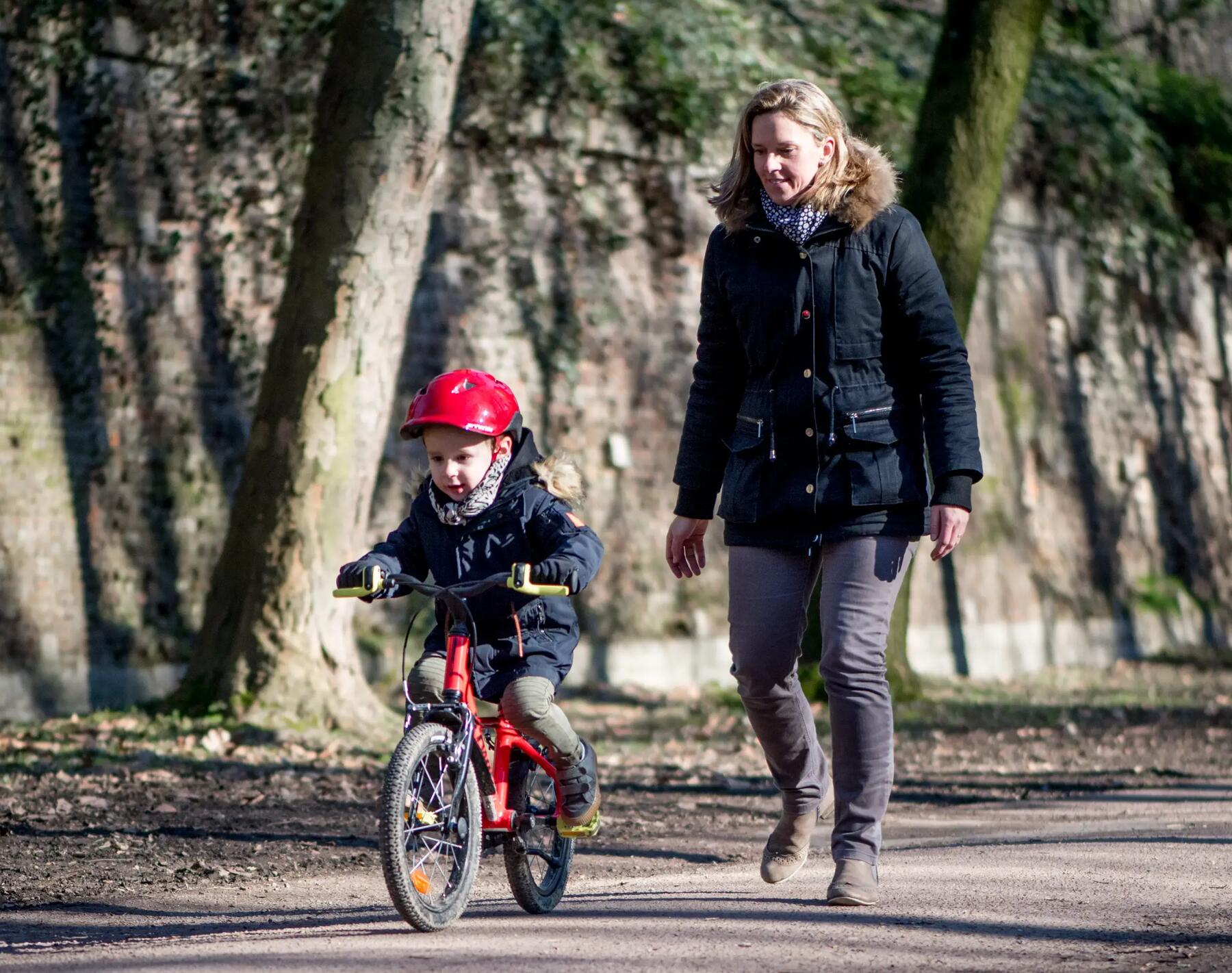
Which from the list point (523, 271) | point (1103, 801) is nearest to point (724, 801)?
point (1103, 801)

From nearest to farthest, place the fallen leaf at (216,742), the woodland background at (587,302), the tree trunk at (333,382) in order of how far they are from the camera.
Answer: the fallen leaf at (216,742) < the tree trunk at (333,382) < the woodland background at (587,302)

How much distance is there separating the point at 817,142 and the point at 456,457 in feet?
4.29

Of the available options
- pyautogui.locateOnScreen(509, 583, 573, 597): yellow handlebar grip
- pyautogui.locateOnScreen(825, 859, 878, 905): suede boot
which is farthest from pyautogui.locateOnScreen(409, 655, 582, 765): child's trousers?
pyautogui.locateOnScreen(825, 859, 878, 905): suede boot

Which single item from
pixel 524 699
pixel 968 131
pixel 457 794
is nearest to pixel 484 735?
pixel 524 699

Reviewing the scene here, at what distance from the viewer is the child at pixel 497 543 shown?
4.50m

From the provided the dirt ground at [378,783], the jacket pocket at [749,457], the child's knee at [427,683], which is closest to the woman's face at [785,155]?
the jacket pocket at [749,457]

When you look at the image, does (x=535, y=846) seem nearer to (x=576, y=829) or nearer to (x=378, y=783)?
(x=576, y=829)

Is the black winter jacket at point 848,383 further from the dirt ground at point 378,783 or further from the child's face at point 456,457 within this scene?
the dirt ground at point 378,783

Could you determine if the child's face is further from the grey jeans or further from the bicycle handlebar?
the grey jeans

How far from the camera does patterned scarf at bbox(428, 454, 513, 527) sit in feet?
15.0

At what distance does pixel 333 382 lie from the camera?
8.49 m

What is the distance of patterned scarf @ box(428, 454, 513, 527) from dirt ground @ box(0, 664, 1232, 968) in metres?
1.51

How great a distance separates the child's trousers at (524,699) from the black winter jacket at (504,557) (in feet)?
0.14

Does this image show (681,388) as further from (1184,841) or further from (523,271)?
(1184,841)
